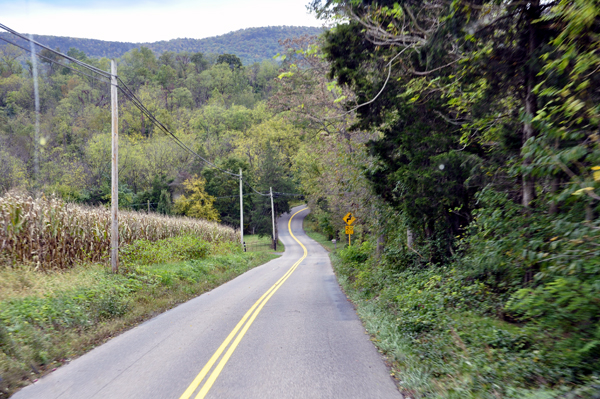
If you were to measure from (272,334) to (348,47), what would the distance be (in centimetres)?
633

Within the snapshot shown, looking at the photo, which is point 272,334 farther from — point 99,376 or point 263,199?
point 263,199

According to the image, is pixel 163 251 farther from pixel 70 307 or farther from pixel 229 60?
pixel 229 60

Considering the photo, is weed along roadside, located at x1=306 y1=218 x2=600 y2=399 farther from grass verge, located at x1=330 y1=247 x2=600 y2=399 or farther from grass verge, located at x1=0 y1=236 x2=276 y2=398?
grass verge, located at x1=0 y1=236 x2=276 y2=398

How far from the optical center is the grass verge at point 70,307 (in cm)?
552

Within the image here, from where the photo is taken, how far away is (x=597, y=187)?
3592 millimetres

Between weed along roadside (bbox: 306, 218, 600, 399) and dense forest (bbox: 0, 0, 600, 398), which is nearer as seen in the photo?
weed along roadside (bbox: 306, 218, 600, 399)

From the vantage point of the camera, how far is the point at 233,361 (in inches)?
221

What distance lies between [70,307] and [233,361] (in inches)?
170

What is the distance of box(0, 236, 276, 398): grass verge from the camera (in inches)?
217

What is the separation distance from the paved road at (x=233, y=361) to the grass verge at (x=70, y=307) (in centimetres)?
37

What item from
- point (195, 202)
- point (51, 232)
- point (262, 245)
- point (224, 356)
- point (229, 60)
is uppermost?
point (229, 60)

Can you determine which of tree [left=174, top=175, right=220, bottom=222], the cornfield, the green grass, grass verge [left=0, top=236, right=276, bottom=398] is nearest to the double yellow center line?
grass verge [left=0, top=236, right=276, bottom=398]

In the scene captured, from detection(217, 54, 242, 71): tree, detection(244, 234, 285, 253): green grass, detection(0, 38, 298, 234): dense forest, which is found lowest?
detection(244, 234, 285, 253): green grass

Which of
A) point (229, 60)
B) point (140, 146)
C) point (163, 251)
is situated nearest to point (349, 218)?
point (163, 251)
